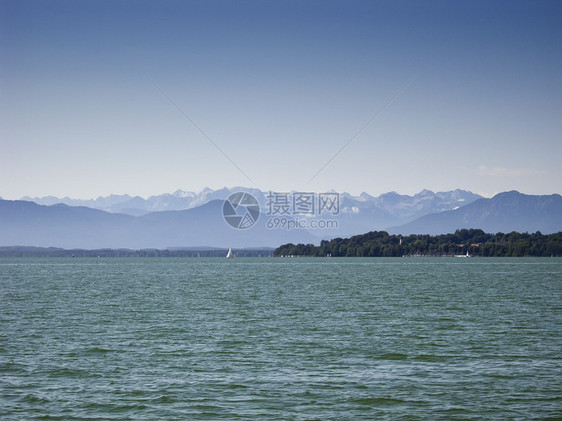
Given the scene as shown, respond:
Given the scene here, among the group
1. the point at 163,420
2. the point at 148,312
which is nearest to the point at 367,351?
the point at 163,420

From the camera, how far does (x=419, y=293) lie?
2505 inches

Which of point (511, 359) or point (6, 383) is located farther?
point (511, 359)

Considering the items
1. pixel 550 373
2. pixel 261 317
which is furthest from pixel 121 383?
pixel 261 317

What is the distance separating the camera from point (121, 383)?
22219 mm

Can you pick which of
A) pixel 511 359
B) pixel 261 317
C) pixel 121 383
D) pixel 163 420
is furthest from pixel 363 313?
pixel 163 420

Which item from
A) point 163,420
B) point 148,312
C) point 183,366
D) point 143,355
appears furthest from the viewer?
point 148,312

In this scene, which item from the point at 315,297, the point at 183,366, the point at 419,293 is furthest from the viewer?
the point at 419,293

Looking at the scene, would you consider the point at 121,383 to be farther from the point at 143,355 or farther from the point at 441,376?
the point at 441,376

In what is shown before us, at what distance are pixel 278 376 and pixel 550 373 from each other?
379 inches

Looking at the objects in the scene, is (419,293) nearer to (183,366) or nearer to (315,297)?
(315,297)

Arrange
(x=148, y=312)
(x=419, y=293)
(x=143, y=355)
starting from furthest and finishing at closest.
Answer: (x=419, y=293), (x=148, y=312), (x=143, y=355)

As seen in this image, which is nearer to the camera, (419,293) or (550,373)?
(550,373)

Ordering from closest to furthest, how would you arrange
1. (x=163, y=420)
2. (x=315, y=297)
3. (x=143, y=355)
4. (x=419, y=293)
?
(x=163, y=420) → (x=143, y=355) → (x=315, y=297) → (x=419, y=293)

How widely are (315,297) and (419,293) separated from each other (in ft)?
37.0
